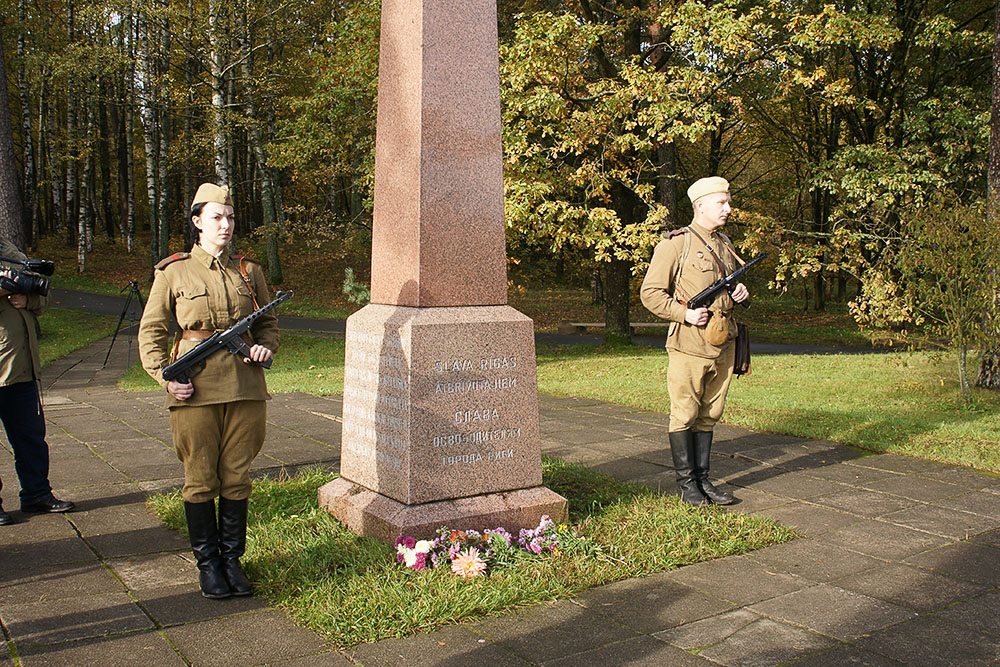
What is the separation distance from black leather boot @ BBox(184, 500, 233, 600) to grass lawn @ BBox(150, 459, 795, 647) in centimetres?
22

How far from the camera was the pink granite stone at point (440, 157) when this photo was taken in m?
4.80

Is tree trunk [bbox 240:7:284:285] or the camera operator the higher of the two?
tree trunk [bbox 240:7:284:285]

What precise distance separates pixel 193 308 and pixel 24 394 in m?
2.17

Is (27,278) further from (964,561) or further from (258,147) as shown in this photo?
(258,147)

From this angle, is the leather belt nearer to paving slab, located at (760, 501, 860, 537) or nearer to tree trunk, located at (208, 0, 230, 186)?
paving slab, located at (760, 501, 860, 537)

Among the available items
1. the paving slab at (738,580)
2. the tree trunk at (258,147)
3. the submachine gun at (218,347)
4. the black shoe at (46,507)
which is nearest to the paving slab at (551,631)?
the paving slab at (738,580)

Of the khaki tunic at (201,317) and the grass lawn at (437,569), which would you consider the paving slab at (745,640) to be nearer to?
the grass lawn at (437,569)

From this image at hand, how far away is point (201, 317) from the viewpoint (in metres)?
4.16

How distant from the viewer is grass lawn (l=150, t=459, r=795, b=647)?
3836 mm

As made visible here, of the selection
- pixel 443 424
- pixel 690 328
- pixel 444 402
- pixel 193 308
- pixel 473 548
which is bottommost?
pixel 473 548

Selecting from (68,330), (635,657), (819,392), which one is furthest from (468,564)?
(68,330)

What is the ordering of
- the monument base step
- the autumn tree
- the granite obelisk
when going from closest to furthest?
the monument base step, the granite obelisk, the autumn tree

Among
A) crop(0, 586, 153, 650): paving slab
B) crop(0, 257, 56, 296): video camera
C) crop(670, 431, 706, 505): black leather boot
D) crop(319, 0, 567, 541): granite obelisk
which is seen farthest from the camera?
crop(670, 431, 706, 505): black leather boot

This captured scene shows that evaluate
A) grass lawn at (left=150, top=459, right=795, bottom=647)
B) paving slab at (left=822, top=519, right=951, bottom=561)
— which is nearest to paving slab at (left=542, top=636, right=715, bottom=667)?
grass lawn at (left=150, top=459, right=795, bottom=647)
